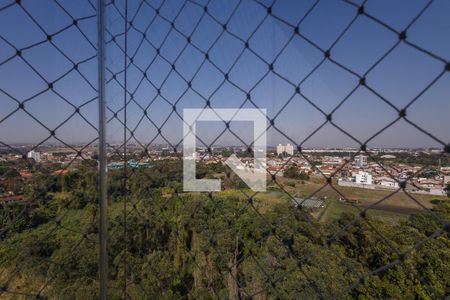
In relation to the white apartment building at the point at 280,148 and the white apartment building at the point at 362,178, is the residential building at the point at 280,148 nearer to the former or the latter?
the white apartment building at the point at 280,148

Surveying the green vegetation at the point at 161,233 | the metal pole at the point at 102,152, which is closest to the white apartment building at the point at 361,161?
the green vegetation at the point at 161,233

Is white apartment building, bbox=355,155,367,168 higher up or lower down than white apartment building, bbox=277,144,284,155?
lower down

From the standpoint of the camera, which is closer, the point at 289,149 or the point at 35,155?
the point at 289,149

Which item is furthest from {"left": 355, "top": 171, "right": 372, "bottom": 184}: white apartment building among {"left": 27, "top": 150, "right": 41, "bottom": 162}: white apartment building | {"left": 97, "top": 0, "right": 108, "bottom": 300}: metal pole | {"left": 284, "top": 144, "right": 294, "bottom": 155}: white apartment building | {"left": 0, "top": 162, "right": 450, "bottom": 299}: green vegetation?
{"left": 27, "top": 150, "right": 41, "bottom": 162}: white apartment building

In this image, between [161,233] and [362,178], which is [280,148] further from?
[161,233]

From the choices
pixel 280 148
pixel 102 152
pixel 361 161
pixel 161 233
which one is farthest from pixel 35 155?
pixel 161 233

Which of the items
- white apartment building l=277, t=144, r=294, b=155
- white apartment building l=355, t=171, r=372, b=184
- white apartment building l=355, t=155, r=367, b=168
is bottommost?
white apartment building l=355, t=171, r=372, b=184

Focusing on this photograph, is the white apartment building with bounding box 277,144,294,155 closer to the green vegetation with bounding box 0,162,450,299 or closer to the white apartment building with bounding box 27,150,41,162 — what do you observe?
the green vegetation with bounding box 0,162,450,299

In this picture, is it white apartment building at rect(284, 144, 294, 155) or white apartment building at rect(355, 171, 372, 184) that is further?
white apartment building at rect(355, 171, 372, 184)

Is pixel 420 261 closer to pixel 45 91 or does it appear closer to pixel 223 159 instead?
pixel 223 159
